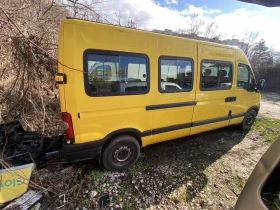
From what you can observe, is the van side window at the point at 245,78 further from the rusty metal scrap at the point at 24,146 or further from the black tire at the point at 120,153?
the rusty metal scrap at the point at 24,146

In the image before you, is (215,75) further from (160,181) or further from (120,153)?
(120,153)

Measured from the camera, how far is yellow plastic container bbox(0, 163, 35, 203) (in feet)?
7.25

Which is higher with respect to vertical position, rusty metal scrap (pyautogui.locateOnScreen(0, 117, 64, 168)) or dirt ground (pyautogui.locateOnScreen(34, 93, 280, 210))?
rusty metal scrap (pyautogui.locateOnScreen(0, 117, 64, 168))

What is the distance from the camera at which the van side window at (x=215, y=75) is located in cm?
365

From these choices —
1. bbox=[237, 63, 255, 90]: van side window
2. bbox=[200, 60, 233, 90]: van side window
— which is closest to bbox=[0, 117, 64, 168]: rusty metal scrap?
bbox=[200, 60, 233, 90]: van side window

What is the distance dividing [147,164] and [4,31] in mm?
3358

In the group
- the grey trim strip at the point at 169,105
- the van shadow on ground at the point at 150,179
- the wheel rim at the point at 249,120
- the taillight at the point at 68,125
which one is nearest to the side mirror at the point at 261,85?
the wheel rim at the point at 249,120

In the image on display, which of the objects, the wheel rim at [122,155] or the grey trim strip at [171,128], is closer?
the wheel rim at [122,155]

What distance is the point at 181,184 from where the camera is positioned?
2.81 m

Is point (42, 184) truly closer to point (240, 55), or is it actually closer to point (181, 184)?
point (181, 184)

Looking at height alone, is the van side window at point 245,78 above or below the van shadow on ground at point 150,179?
above

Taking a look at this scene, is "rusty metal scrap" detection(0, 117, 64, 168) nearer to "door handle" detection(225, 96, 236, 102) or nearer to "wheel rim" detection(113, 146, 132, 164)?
"wheel rim" detection(113, 146, 132, 164)

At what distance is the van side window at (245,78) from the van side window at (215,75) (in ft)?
1.25

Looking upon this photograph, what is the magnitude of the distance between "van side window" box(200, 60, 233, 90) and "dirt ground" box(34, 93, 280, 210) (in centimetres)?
147
